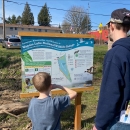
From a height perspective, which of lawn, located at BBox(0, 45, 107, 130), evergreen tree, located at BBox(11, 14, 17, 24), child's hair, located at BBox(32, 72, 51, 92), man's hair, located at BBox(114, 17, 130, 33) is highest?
evergreen tree, located at BBox(11, 14, 17, 24)

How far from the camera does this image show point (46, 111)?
8.11ft

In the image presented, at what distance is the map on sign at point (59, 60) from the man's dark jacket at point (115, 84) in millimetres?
1918

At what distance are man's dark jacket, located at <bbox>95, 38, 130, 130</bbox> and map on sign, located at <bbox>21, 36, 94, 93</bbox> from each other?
6.29 ft

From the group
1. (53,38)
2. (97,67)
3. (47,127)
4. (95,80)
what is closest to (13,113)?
(53,38)

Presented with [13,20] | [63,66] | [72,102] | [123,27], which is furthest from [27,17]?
[123,27]

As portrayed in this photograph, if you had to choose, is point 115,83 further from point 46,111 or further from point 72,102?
point 72,102

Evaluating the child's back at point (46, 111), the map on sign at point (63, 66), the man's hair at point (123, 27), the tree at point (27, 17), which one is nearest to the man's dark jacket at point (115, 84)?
Answer: the man's hair at point (123, 27)

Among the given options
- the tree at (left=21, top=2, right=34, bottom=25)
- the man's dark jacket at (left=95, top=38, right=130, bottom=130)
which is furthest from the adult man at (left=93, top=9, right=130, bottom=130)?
the tree at (left=21, top=2, right=34, bottom=25)

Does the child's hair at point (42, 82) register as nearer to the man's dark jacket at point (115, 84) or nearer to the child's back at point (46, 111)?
the child's back at point (46, 111)

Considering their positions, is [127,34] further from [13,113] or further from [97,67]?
[97,67]

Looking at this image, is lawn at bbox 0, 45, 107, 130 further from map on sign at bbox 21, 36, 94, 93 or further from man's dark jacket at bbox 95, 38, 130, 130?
man's dark jacket at bbox 95, 38, 130, 130

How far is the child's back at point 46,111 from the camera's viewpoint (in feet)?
8.11

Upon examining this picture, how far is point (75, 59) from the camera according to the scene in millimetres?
3992

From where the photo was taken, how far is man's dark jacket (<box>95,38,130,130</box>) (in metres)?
1.77
